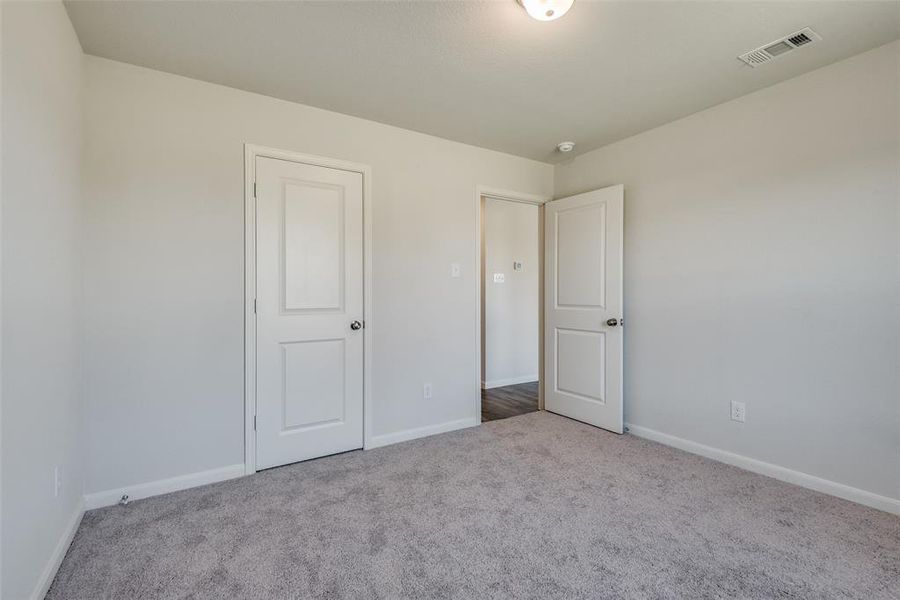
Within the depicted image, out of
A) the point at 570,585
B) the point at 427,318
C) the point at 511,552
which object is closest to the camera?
the point at 570,585

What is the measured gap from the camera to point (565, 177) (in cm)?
379

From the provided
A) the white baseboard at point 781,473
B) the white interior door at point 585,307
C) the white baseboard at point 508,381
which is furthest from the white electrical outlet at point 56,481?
the white baseboard at point 508,381

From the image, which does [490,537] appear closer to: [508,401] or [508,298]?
[508,401]

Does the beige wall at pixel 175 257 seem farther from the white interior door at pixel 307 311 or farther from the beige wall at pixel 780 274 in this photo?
the beige wall at pixel 780 274

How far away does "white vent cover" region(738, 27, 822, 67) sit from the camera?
1.93 metres

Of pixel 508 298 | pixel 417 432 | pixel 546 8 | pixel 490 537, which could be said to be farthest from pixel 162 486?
pixel 508 298

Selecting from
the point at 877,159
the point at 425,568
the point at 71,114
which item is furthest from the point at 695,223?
the point at 71,114

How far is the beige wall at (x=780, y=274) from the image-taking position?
6.77 ft

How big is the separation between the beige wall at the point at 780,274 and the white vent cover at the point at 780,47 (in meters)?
0.38

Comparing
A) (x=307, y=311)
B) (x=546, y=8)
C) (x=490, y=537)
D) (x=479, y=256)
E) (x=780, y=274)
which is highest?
(x=546, y=8)

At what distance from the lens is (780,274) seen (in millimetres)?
2395

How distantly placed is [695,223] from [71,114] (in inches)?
144

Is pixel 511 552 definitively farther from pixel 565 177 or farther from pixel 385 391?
pixel 565 177

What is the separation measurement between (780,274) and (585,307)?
1.34 meters
